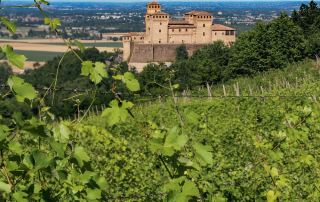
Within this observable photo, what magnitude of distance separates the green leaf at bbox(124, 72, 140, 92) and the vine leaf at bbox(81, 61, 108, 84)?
3.8 inches

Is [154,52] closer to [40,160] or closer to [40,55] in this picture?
[40,55]

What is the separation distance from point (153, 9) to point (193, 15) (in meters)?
A: 6.41

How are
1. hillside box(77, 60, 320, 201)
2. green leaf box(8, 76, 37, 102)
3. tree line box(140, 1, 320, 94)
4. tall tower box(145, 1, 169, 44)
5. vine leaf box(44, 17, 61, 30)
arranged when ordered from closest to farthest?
green leaf box(8, 76, 37, 102) < vine leaf box(44, 17, 61, 30) < hillside box(77, 60, 320, 201) < tree line box(140, 1, 320, 94) < tall tower box(145, 1, 169, 44)

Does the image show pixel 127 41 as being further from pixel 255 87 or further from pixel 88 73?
pixel 88 73

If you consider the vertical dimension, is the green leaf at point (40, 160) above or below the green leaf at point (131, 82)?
below

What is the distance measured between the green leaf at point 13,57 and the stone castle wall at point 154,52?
67.9m

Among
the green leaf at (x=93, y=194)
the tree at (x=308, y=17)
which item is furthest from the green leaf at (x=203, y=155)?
the tree at (x=308, y=17)

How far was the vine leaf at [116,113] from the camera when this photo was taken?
2.20 meters

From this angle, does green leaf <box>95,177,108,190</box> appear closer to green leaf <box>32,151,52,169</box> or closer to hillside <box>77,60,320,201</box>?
hillside <box>77,60,320,201</box>

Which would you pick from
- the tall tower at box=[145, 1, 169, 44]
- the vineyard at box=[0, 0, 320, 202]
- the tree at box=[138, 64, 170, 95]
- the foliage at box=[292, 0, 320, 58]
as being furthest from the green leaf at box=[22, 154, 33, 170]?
the tall tower at box=[145, 1, 169, 44]

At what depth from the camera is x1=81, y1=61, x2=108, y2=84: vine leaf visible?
2.23 metres

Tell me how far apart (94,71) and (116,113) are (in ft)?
0.70

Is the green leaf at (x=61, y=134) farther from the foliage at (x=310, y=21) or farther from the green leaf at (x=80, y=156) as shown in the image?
the foliage at (x=310, y=21)

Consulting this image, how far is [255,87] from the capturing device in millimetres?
23047
